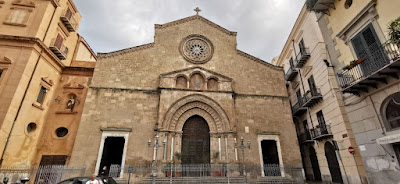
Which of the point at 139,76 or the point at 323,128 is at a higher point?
the point at 139,76

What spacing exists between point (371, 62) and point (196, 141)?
10.2 metres

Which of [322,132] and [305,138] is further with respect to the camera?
[305,138]

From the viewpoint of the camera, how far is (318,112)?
13242 millimetres

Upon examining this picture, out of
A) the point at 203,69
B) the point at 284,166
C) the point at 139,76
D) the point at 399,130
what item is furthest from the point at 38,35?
the point at 399,130

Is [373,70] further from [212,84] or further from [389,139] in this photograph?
[212,84]

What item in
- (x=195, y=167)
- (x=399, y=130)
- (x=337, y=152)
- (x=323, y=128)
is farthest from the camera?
(x=323, y=128)

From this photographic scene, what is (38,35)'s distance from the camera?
40.4 ft

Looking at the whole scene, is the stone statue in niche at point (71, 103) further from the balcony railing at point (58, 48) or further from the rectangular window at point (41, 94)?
the balcony railing at point (58, 48)

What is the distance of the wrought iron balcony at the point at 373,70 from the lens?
7188 millimetres

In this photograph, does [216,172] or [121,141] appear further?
[121,141]

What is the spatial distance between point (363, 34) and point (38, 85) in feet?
60.7

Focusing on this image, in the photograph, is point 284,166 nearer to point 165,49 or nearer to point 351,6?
point 351,6

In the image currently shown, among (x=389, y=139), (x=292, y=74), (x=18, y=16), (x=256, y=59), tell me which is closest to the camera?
(x=389, y=139)

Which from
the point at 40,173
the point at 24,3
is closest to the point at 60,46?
the point at 24,3
